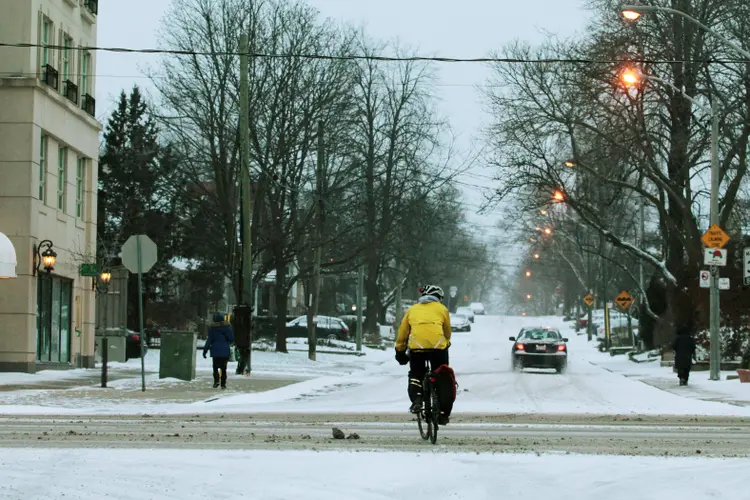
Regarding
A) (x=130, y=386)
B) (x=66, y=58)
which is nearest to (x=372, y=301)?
(x=66, y=58)

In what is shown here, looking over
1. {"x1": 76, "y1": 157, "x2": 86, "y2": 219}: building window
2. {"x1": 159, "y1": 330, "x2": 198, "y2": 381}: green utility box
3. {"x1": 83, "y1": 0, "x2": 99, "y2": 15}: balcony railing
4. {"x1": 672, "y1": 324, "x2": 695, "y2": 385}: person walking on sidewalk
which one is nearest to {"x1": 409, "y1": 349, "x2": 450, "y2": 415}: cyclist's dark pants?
{"x1": 159, "y1": 330, "x2": 198, "y2": 381}: green utility box

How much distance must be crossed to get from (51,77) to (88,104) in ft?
13.1

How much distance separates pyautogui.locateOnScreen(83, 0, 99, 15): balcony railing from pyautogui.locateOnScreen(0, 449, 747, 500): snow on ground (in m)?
27.7

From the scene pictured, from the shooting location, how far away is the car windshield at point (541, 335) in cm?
3994

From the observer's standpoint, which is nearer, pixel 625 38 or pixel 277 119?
pixel 625 38

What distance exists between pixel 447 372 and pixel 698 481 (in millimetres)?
3988

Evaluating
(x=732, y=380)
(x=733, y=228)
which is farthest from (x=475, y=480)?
(x=733, y=228)

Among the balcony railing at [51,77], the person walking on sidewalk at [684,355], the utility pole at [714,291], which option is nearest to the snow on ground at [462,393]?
the person walking on sidewalk at [684,355]

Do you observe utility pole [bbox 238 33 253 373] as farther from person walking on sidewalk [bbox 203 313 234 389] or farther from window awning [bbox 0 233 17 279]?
window awning [bbox 0 233 17 279]

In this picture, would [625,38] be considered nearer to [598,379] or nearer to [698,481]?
[598,379]

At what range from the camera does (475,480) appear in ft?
33.1

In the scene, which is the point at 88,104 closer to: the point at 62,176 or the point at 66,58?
the point at 66,58

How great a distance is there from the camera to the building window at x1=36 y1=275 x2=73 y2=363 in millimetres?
33438

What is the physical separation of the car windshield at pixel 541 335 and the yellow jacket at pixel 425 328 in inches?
1057
